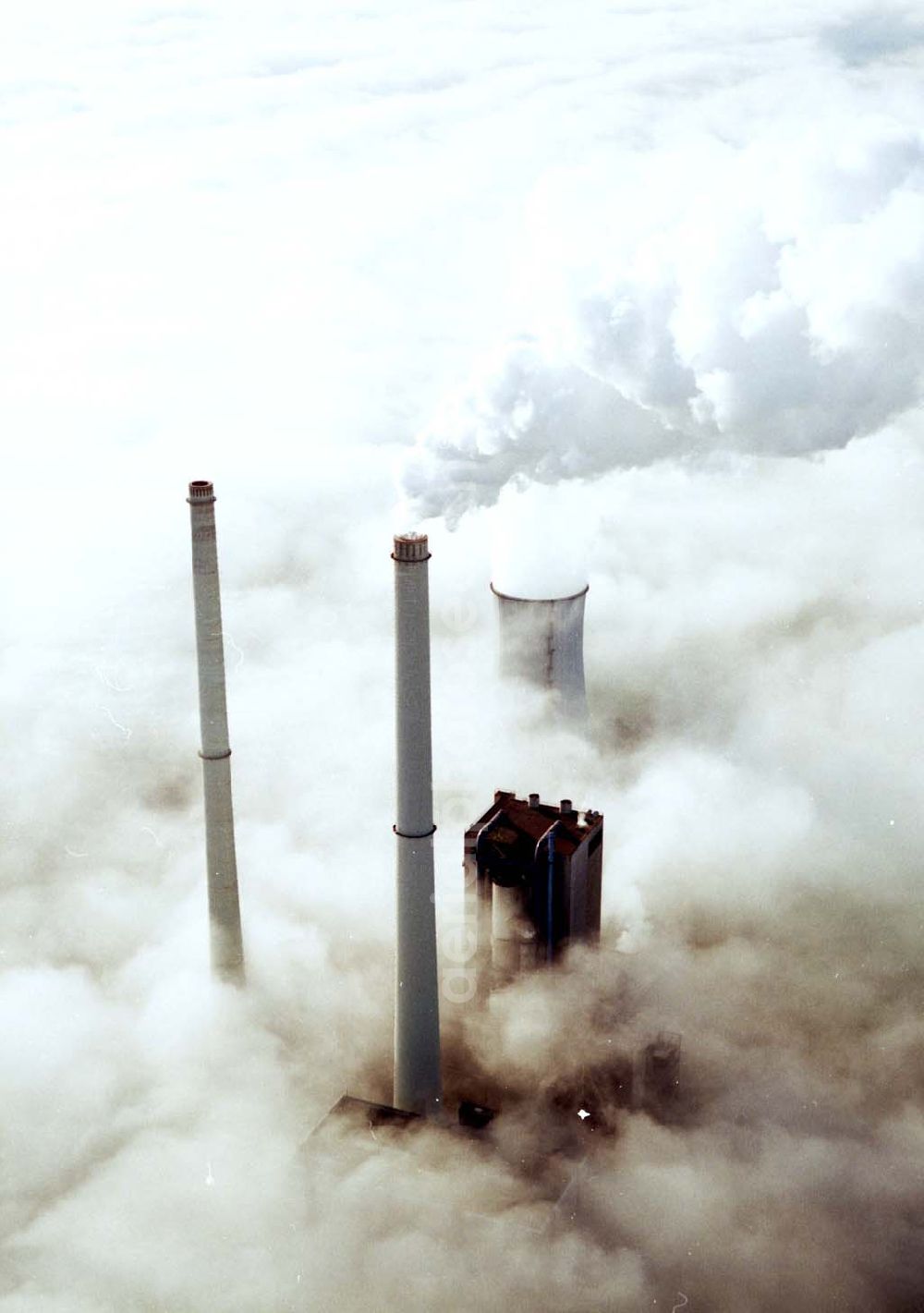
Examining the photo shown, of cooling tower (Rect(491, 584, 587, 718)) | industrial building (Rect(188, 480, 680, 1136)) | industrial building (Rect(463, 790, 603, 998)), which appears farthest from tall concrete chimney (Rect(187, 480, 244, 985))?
cooling tower (Rect(491, 584, 587, 718))

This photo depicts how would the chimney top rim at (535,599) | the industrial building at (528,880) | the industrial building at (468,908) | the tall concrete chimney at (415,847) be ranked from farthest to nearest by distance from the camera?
the chimney top rim at (535,599) → the industrial building at (528,880) → the industrial building at (468,908) → the tall concrete chimney at (415,847)

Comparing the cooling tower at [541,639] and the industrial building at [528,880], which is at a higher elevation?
the cooling tower at [541,639]

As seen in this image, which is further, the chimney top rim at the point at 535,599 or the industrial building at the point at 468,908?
the chimney top rim at the point at 535,599

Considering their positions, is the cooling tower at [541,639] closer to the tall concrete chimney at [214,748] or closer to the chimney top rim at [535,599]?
the chimney top rim at [535,599]

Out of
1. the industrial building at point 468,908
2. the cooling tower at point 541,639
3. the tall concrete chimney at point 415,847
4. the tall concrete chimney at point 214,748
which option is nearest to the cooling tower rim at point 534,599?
the cooling tower at point 541,639

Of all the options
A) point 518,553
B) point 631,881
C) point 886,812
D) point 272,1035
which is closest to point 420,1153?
point 272,1035

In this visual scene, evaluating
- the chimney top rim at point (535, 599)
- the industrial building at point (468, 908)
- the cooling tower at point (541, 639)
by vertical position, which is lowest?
the industrial building at point (468, 908)

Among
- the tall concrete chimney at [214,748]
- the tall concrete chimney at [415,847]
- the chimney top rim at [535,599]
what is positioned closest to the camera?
the tall concrete chimney at [415,847]
